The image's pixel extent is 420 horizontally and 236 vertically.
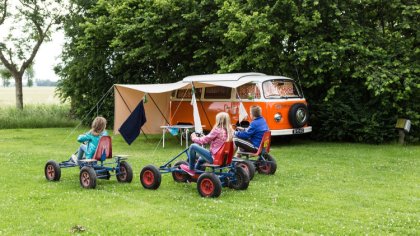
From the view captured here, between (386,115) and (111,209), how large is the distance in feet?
38.1

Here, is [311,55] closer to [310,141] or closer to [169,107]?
[310,141]

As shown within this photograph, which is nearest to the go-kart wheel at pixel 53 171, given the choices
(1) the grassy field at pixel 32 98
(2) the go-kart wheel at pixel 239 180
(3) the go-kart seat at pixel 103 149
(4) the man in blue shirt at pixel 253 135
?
(3) the go-kart seat at pixel 103 149

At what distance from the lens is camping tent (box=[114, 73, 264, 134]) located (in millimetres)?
→ 15820

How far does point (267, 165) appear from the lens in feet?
36.5

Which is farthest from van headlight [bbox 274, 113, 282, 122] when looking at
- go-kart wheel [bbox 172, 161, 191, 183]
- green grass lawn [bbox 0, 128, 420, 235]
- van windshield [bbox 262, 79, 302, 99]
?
go-kart wheel [bbox 172, 161, 191, 183]

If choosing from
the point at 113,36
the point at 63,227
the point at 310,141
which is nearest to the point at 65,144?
the point at 113,36

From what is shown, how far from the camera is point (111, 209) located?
7.80 meters

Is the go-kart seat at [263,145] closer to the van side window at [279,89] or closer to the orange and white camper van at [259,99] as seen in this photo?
the orange and white camper van at [259,99]

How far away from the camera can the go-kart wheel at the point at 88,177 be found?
9.38 metres

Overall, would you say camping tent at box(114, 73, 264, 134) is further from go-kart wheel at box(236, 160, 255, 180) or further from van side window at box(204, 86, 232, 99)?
go-kart wheel at box(236, 160, 255, 180)

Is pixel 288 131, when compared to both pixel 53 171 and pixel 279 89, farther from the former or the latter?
pixel 53 171

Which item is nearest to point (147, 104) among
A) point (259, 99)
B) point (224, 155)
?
point (259, 99)

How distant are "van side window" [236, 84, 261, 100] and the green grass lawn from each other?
3.24m

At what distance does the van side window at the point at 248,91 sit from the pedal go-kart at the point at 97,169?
267 inches
